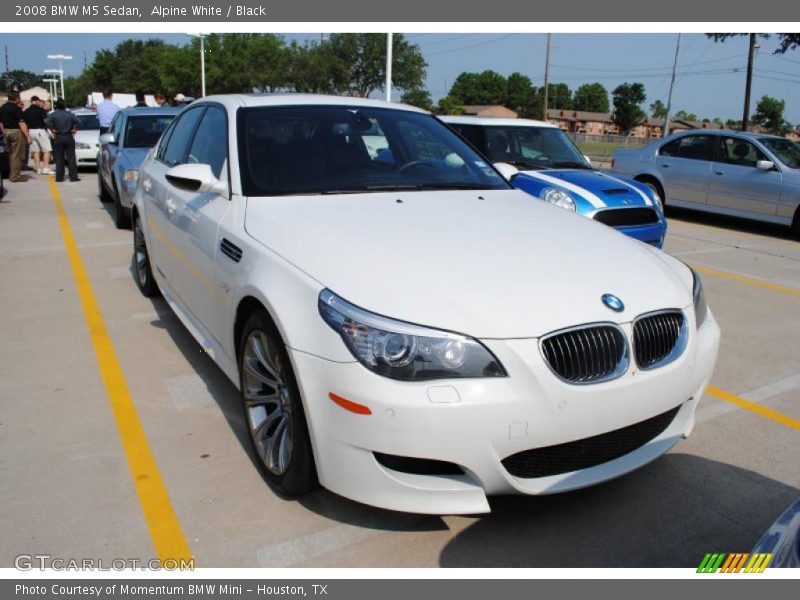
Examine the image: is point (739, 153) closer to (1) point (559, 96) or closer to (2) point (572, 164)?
(2) point (572, 164)

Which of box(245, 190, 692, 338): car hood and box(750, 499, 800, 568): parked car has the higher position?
box(245, 190, 692, 338): car hood

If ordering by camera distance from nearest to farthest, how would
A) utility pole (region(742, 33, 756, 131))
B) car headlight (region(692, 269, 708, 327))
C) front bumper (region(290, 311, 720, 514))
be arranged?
front bumper (region(290, 311, 720, 514)) < car headlight (region(692, 269, 708, 327)) < utility pole (region(742, 33, 756, 131))

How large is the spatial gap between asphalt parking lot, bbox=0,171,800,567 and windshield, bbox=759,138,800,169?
6.14 metres

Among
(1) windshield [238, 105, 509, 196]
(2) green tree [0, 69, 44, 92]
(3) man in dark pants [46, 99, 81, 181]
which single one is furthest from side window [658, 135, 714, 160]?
(2) green tree [0, 69, 44, 92]

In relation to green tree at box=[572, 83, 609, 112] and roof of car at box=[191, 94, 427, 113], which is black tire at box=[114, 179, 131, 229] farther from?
green tree at box=[572, 83, 609, 112]

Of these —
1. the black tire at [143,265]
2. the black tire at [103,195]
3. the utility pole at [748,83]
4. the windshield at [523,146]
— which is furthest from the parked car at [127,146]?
the utility pole at [748,83]

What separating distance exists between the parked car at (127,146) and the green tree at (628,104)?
117 meters

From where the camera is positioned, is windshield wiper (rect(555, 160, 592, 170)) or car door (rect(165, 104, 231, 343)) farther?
windshield wiper (rect(555, 160, 592, 170))

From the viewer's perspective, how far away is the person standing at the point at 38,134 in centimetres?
1591

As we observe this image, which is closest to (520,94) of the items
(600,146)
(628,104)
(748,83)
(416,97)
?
(628,104)

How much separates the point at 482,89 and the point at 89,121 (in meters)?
121

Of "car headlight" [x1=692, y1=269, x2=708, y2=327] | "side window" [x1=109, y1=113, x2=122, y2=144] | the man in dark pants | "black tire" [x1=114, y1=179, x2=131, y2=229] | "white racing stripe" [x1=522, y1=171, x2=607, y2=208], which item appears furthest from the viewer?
the man in dark pants

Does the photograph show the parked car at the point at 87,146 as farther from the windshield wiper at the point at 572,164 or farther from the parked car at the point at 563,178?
the windshield wiper at the point at 572,164

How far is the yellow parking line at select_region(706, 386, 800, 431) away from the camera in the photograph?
3902 millimetres
